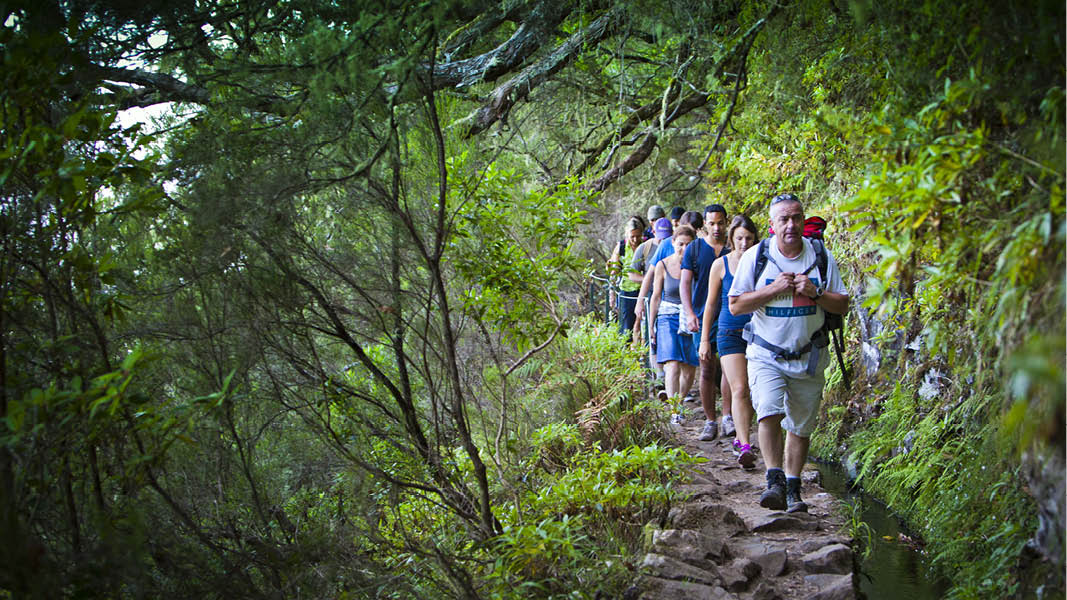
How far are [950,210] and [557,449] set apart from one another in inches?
169

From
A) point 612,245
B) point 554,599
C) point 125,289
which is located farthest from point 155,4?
point 612,245

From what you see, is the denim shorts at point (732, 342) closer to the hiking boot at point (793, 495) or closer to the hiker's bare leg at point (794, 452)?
the hiker's bare leg at point (794, 452)

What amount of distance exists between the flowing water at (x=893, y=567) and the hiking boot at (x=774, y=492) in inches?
25.2

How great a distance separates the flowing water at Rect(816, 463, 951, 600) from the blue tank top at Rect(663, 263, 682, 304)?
271 cm

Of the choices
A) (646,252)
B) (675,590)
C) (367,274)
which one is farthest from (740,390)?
(646,252)

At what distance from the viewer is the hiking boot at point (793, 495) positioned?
5547 mm

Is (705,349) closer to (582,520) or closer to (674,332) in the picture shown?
(674,332)

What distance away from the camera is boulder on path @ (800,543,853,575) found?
462 centimetres

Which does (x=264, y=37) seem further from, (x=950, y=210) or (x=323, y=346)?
(x=950, y=210)

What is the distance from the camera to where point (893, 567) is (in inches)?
207

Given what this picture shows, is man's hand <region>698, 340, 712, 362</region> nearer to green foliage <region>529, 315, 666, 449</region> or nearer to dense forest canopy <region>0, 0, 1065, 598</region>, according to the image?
green foliage <region>529, 315, 666, 449</region>

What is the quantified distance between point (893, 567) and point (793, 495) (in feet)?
2.47

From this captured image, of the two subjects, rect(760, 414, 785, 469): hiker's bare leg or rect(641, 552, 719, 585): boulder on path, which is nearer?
rect(641, 552, 719, 585): boulder on path

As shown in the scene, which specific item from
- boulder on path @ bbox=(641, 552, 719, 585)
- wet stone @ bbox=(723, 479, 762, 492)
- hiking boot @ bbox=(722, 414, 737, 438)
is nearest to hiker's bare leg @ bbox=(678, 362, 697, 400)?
hiking boot @ bbox=(722, 414, 737, 438)
